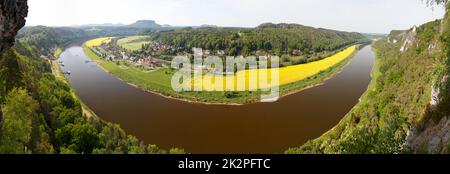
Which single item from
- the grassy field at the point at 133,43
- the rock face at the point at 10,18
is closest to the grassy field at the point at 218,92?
the rock face at the point at 10,18

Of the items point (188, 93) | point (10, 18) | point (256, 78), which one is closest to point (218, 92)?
point (188, 93)

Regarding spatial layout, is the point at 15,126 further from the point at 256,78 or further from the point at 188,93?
the point at 256,78

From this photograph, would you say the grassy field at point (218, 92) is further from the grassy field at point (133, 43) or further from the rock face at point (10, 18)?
the grassy field at point (133, 43)

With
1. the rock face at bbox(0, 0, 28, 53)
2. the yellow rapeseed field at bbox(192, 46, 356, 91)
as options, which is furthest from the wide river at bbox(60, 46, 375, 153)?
the rock face at bbox(0, 0, 28, 53)

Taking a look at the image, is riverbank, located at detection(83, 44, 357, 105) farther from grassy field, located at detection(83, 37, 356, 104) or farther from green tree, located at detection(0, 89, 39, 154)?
green tree, located at detection(0, 89, 39, 154)

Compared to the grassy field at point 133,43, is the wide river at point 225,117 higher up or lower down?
lower down
